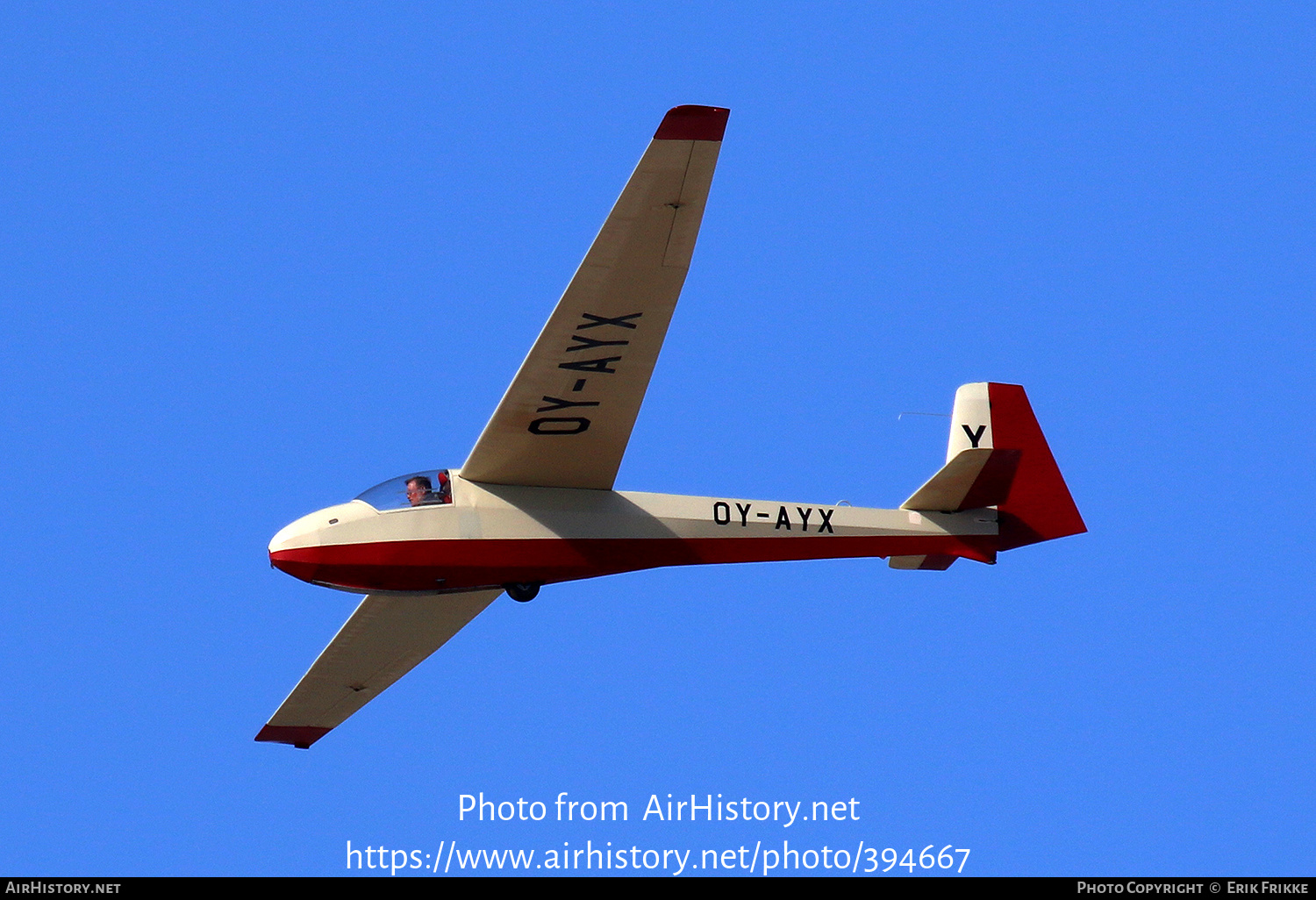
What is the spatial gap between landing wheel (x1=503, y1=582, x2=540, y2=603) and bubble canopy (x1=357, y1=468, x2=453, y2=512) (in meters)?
1.36

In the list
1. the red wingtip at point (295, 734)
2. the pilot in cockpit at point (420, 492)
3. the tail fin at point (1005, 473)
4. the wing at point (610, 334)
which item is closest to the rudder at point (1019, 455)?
the tail fin at point (1005, 473)

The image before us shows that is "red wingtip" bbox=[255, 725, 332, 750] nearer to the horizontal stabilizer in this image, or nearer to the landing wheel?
the landing wheel

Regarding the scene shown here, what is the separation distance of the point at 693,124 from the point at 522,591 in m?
6.25

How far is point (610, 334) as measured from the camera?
18.0 metres

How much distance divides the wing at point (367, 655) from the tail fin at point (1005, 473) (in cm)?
642

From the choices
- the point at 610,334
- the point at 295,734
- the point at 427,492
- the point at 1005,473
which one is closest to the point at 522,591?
the point at 427,492

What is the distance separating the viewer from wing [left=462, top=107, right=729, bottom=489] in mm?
16938

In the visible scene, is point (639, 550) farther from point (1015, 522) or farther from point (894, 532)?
point (1015, 522)

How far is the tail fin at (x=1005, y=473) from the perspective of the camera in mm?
21500

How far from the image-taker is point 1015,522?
2203 centimetres
